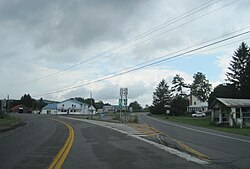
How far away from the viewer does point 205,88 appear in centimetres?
12488

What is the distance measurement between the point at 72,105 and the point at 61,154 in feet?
378

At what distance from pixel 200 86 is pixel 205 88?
2.20 m

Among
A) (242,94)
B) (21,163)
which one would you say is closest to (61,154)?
(21,163)

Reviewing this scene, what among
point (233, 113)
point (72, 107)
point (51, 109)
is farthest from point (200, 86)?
point (233, 113)

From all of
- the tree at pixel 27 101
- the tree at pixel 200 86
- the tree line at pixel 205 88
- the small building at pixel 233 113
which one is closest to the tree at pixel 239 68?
the tree line at pixel 205 88

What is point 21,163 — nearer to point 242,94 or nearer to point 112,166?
point 112,166

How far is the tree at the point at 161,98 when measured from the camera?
11781cm

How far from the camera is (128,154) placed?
11.0 m

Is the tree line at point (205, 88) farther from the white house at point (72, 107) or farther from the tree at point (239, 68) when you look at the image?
the white house at point (72, 107)

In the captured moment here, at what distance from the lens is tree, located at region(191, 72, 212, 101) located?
12356 centimetres

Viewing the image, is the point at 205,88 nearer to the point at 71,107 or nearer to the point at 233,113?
the point at 71,107

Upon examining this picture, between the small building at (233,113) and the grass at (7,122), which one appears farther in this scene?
the small building at (233,113)

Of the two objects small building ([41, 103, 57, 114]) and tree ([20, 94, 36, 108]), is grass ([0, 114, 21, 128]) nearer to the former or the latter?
small building ([41, 103, 57, 114])

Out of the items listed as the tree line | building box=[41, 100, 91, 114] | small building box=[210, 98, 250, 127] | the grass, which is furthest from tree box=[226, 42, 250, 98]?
building box=[41, 100, 91, 114]
